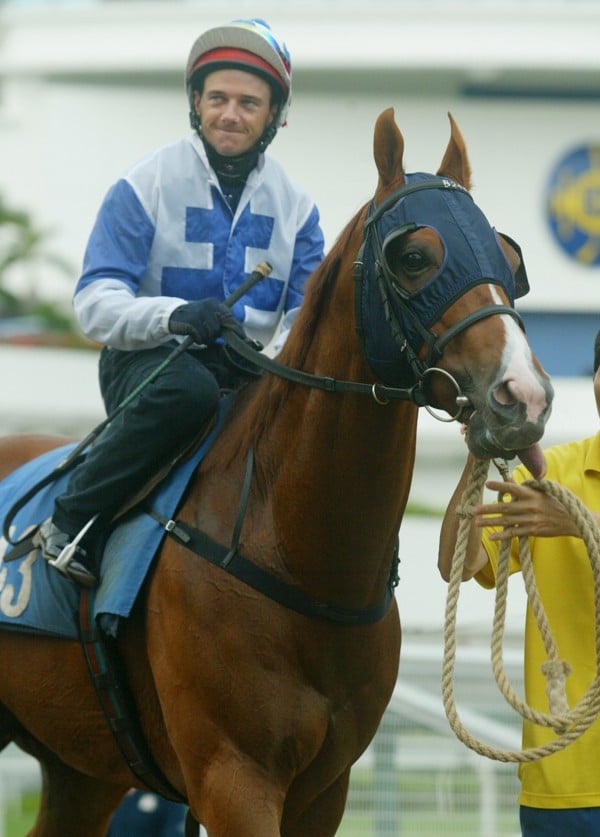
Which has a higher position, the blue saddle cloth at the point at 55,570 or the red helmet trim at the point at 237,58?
the red helmet trim at the point at 237,58

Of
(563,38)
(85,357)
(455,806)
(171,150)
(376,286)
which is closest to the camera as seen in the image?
(376,286)

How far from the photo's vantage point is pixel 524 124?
2209 centimetres

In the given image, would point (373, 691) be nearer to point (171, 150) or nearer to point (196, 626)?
point (196, 626)

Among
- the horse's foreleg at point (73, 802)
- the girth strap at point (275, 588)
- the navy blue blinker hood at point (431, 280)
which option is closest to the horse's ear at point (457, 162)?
the navy blue blinker hood at point (431, 280)

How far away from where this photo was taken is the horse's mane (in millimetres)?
3469

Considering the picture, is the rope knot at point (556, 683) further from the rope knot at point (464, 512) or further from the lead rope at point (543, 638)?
the rope knot at point (464, 512)

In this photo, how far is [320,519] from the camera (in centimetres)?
347

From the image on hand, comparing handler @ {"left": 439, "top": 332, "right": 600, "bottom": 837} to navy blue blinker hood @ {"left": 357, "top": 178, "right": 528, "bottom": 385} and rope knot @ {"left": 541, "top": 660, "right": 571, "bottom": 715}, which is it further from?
navy blue blinker hood @ {"left": 357, "top": 178, "right": 528, "bottom": 385}

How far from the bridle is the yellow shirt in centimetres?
58

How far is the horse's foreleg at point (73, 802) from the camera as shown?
186 inches

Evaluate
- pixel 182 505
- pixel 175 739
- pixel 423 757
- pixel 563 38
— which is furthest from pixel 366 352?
pixel 563 38

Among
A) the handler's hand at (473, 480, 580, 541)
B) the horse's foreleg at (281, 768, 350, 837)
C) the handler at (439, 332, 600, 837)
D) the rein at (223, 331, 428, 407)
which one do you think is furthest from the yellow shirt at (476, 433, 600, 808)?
the rein at (223, 331, 428, 407)

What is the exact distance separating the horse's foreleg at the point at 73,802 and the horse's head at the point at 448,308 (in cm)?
212

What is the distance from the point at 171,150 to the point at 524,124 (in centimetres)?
1876
